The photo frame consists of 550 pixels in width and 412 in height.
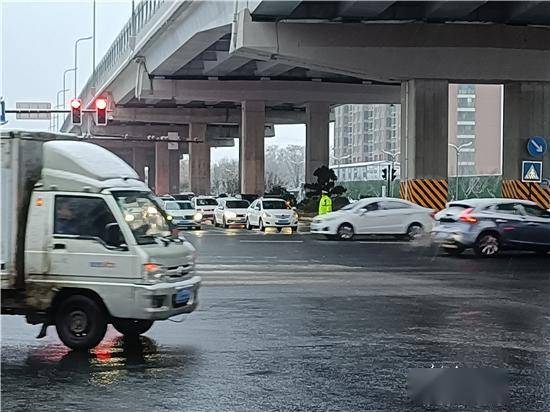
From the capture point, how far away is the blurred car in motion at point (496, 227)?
77.2ft

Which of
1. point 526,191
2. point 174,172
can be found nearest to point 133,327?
point 526,191

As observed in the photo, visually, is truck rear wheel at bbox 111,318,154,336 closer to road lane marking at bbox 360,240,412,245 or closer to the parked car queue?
the parked car queue

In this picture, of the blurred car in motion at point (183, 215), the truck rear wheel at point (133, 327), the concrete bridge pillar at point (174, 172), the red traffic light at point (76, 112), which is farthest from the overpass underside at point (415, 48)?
the concrete bridge pillar at point (174, 172)

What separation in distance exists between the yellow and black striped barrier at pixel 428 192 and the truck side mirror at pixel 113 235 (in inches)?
1014

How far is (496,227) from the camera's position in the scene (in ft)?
77.0

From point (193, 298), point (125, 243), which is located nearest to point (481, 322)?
point (193, 298)

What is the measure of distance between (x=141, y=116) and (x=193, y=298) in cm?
6189

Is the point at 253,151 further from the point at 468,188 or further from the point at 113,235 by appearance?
the point at 113,235

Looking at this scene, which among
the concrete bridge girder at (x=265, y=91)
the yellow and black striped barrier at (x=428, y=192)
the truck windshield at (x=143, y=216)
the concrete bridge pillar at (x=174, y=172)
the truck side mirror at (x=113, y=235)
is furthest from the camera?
the concrete bridge pillar at (x=174, y=172)

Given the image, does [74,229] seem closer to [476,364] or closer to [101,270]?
A: [101,270]

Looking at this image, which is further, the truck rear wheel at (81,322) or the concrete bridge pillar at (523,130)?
the concrete bridge pillar at (523,130)

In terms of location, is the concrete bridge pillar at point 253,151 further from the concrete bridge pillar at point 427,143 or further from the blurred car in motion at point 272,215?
the concrete bridge pillar at point 427,143

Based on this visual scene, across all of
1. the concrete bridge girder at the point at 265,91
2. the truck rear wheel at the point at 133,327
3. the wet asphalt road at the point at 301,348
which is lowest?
the wet asphalt road at the point at 301,348

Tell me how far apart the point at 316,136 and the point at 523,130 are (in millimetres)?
24204
